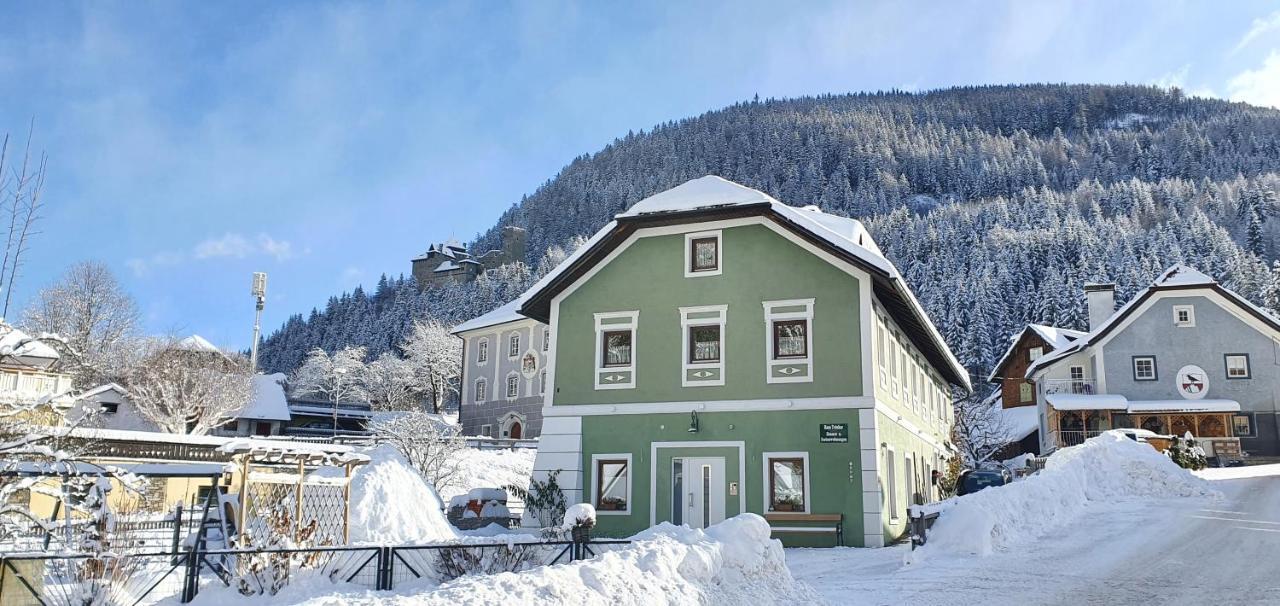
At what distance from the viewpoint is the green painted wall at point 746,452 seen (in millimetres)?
22312

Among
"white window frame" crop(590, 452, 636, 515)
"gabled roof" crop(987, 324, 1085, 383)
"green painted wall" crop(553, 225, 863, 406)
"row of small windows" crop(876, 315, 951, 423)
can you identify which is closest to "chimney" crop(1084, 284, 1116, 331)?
"gabled roof" crop(987, 324, 1085, 383)

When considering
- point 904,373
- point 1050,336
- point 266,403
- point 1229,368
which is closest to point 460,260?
point 266,403

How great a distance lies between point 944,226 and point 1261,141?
94.3 meters

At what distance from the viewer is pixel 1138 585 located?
12609 mm

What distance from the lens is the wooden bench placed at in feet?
72.0

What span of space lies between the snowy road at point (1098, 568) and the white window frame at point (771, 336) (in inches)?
183

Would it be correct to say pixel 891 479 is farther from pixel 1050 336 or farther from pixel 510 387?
pixel 510 387

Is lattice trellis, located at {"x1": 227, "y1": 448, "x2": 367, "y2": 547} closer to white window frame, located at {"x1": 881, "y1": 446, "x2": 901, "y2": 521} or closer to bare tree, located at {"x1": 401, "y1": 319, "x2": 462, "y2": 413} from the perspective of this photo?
white window frame, located at {"x1": 881, "y1": 446, "x2": 901, "y2": 521}

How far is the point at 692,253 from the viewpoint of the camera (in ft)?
83.7

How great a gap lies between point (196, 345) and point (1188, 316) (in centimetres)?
6483

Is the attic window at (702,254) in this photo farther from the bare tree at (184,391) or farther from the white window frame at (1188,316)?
the bare tree at (184,391)

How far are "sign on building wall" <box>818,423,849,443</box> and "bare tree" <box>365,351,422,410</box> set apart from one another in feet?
243

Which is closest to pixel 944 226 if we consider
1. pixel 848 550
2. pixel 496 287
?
pixel 496 287

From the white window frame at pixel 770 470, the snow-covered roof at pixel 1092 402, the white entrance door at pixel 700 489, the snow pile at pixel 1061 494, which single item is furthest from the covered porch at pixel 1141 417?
the white entrance door at pixel 700 489
